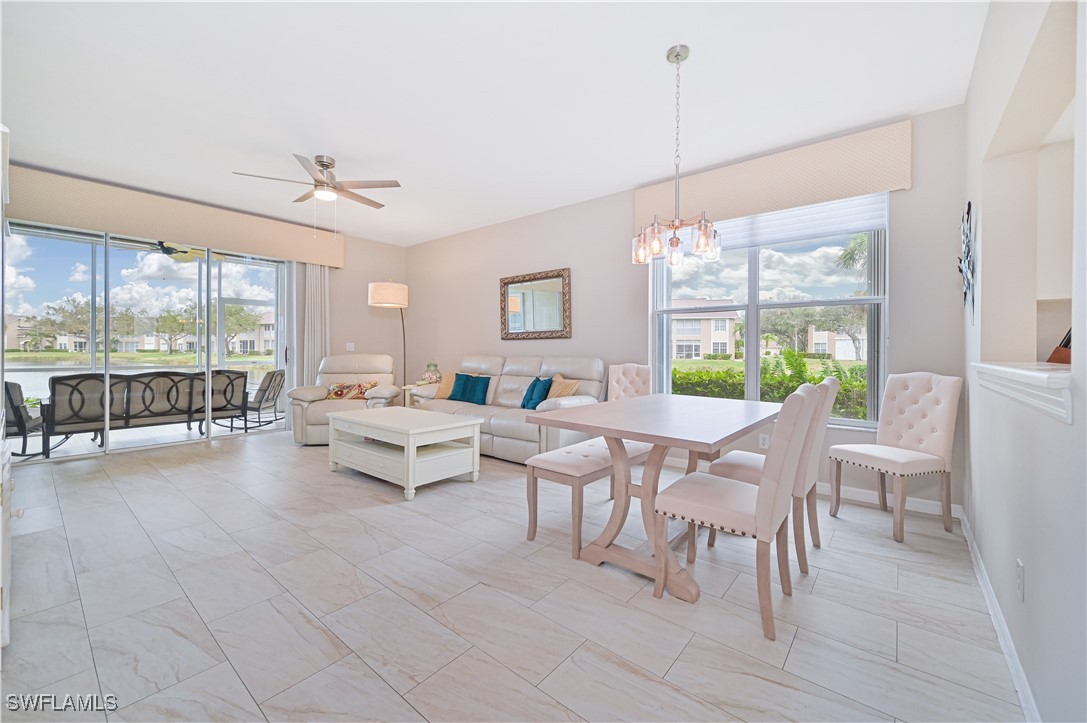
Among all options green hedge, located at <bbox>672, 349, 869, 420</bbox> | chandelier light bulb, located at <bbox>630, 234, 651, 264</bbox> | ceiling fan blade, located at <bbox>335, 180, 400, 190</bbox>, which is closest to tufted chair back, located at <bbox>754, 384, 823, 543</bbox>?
chandelier light bulb, located at <bbox>630, 234, 651, 264</bbox>

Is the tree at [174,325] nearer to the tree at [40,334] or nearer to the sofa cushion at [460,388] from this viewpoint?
the tree at [40,334]

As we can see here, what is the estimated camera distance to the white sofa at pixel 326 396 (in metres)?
4.78

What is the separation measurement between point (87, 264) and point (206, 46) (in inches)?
140

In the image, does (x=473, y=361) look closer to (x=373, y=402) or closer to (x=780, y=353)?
(x=373, y=402)

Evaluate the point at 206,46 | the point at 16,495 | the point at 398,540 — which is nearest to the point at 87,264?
the point at 16,495

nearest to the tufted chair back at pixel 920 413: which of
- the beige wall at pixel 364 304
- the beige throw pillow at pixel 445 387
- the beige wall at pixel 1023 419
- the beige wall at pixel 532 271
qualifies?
the beige wall at pixel 1023 419

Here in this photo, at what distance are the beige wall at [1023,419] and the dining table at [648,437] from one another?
33.9 inches

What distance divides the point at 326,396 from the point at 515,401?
223 centimetres

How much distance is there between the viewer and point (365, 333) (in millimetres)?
6504

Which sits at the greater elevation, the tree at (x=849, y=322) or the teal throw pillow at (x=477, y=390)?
the tree at (x=849, y=322)

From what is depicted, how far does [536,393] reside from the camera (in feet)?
14.7

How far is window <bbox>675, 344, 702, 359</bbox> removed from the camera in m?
4.11

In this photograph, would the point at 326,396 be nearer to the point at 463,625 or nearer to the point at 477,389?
the point at 477,389

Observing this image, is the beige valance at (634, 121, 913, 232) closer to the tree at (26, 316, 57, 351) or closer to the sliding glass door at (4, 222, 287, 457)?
the sliding glass door at (4, 222, 287, 457)
